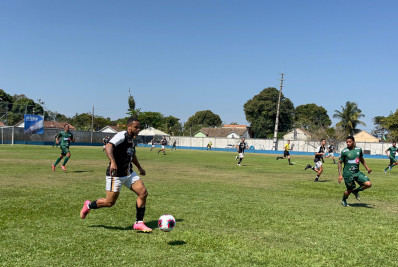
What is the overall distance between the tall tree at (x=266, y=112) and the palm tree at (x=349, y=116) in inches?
709

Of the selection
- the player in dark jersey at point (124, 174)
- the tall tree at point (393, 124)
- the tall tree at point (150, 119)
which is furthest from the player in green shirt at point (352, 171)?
the tall tree at point (150, 119)

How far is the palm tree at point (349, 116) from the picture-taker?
250 ft

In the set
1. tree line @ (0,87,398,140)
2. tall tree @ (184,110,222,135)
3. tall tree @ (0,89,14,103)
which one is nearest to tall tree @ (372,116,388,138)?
tree line @ (0,87,398,140)

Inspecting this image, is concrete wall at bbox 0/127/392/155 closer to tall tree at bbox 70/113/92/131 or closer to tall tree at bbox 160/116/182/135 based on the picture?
tall tree at bbox 160/116/182/135

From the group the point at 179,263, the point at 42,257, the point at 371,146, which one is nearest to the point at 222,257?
the point at 179,263

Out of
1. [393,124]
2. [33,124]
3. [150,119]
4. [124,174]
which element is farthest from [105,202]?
[150,119]

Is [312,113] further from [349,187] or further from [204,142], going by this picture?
[349,187]

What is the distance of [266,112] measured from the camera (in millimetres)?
91875

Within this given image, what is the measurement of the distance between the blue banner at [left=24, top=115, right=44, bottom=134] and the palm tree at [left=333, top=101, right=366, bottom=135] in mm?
60321

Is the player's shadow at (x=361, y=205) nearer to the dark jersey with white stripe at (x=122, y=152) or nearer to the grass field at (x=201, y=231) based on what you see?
the grass field at (x=201, y=231)

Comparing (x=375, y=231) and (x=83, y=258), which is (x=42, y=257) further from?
(x=375, y=231)

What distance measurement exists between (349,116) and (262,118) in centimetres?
2331

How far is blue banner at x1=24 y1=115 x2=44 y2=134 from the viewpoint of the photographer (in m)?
53.2

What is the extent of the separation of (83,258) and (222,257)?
2044mm
